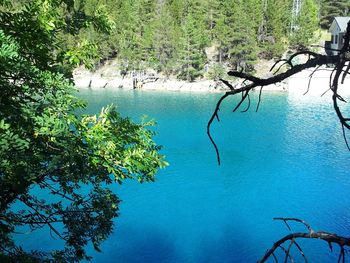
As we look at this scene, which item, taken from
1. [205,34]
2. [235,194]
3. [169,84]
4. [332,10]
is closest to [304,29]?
[205,34]

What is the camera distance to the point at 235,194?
713 inches

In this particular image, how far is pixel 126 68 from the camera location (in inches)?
2199

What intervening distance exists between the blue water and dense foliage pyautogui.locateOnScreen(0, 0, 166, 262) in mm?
5120

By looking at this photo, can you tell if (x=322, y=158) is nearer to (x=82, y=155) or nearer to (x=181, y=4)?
(x=82, y=155)

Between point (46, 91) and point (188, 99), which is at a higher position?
point (46, 91)

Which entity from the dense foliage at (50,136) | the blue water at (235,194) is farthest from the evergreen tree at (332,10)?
the dense foliage at (50,136)

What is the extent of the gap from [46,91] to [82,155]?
44.2 inches

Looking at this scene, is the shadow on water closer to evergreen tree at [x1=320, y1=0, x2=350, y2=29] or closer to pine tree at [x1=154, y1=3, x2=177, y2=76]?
pine tree at [x1=154, y1=3, x2=177, y2=76]

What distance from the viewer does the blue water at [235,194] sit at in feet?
43.9

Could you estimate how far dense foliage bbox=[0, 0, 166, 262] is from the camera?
13.6 feet

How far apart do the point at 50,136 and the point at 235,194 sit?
47.3 ft

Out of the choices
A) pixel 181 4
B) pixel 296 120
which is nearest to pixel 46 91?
pixel 296 120

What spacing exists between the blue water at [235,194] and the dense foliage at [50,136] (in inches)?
202

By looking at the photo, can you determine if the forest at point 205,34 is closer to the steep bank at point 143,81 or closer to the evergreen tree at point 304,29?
the evergreen tree at point 304,29
